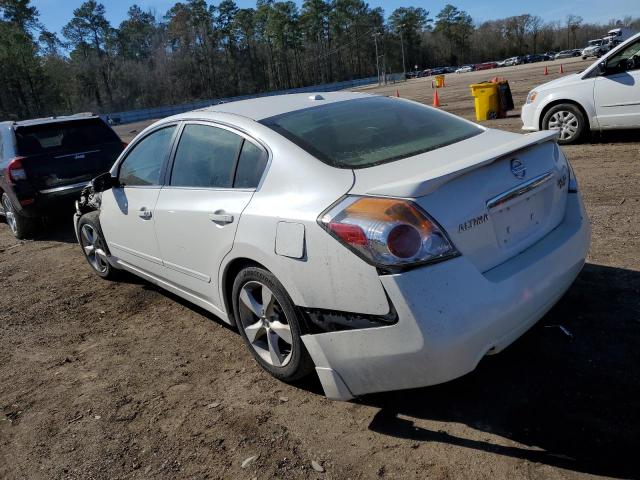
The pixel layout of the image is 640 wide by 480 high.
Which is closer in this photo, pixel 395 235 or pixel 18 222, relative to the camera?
pixel 395 235

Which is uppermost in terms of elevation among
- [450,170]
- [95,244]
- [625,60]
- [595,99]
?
[625,60]

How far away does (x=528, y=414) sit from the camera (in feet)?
8.51

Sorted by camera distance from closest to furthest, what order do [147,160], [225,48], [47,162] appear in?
1. [147,160]
2. [47,162]
3. [225,48]

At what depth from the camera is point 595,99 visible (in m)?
8.38

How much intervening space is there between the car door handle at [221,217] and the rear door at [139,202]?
88 cm

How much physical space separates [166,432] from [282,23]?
122 meters

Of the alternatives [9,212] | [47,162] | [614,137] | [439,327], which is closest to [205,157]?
[439,327]

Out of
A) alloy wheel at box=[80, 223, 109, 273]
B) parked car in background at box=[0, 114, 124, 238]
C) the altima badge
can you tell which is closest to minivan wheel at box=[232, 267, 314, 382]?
the altima badge

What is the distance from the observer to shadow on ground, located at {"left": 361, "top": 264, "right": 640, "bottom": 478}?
7.70 feet

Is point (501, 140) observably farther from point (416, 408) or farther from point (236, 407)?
point (236, 407)

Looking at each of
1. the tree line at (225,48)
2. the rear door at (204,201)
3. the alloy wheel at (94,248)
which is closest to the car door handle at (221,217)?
the rear door at (204,201)

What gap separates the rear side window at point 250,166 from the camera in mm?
3020

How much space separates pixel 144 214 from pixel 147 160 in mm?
485

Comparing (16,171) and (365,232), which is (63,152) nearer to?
Answer: (16,171)
